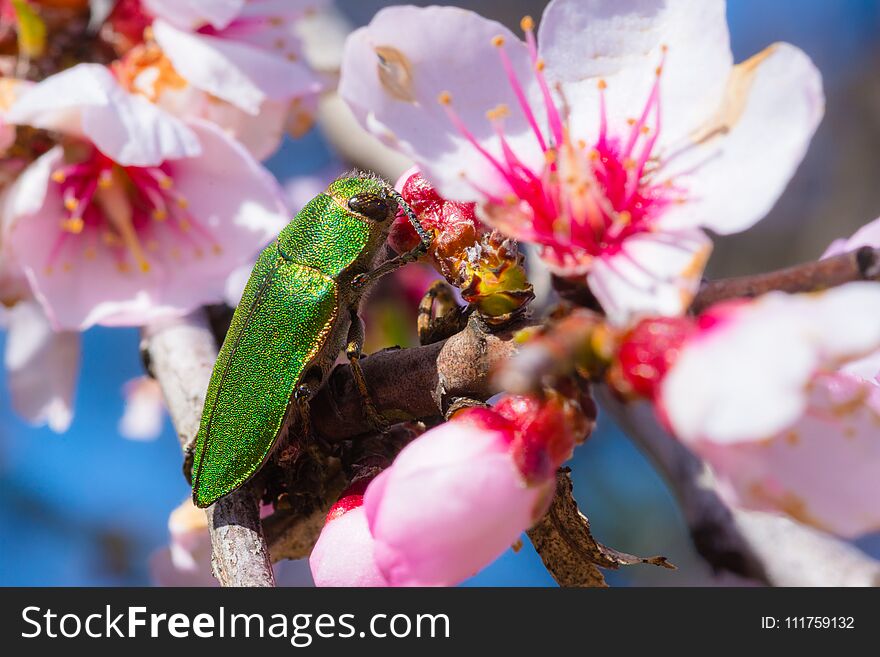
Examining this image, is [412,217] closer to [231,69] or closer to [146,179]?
[231,69]

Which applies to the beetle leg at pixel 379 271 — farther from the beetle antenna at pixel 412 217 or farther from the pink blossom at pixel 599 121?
the pink blossom at pixel 599 121

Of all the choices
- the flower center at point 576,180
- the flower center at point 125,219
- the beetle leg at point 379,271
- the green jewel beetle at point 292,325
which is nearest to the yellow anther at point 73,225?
the flower center at point 125,219

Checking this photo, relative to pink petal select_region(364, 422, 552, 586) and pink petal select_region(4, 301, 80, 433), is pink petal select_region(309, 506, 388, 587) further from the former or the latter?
pink petal select_region(4, 301, 80, 433)

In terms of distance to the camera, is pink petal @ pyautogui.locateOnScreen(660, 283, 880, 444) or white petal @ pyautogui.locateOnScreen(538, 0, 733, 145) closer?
pink petal @ pyautogui.locateOnScreen(660, 283, 880, 444)

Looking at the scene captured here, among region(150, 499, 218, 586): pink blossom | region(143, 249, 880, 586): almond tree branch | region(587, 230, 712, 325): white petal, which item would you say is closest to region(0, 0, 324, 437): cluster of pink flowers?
region(143, 249, 880, 586): almond tree branch

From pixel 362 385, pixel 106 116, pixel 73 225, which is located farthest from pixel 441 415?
pixel 73 225
